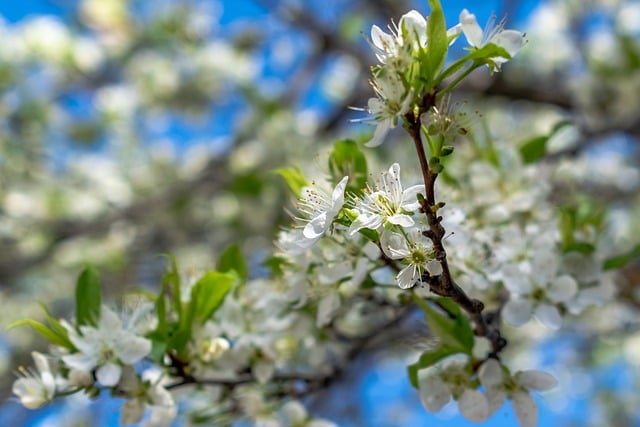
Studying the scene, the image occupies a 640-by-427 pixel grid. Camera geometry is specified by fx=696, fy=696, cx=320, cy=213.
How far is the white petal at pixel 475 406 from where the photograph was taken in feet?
2.99

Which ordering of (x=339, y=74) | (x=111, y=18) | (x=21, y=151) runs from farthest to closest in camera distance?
1. (x=339, y=74)
2. (x=111, y=18)
3. (x=21, y=151)

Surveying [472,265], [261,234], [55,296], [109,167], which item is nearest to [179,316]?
[472,265]

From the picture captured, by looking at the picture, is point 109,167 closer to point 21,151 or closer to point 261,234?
point 21,151

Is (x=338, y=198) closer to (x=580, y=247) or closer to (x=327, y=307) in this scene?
(x=327, y=307)

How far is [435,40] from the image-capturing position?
29.2 inches

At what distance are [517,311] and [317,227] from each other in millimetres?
397

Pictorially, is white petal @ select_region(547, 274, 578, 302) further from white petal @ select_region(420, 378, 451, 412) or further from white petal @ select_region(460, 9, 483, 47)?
white petal @ select_region(460, 9, 483, 47)

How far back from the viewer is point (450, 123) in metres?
0.76

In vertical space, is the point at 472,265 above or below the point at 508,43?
below

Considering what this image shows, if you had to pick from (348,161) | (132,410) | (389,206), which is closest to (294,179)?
(348,161)

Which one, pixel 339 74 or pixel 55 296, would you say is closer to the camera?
pixel 55 296

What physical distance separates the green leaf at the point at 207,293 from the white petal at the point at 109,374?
0.13 m

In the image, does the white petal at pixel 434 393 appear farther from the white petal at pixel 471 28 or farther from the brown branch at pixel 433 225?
the white petal at pixel 471 28

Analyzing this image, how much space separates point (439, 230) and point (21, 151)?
116 inches
